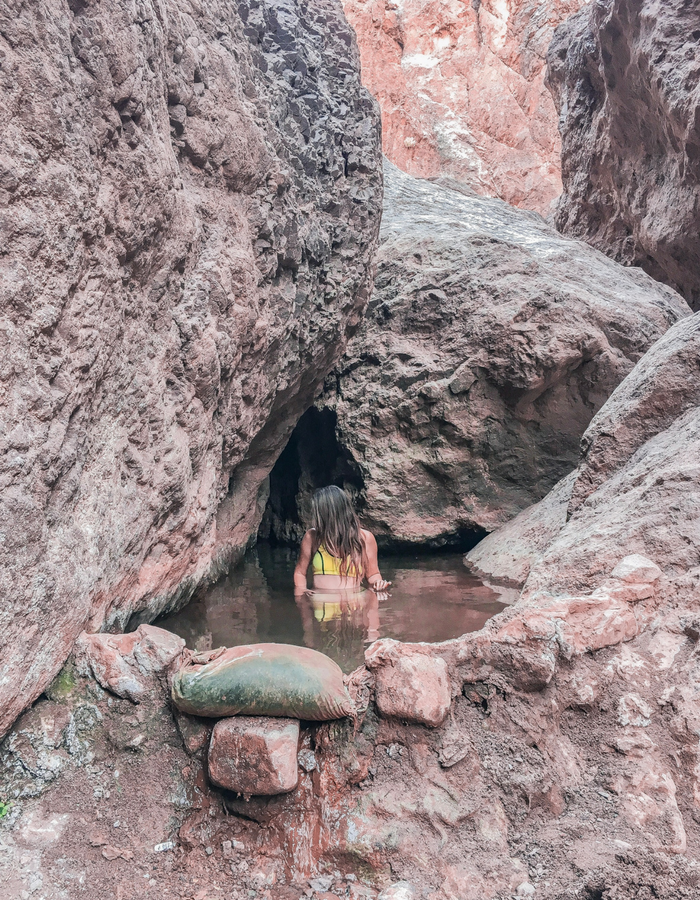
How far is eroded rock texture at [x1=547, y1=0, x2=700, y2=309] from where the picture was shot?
16.6 ft

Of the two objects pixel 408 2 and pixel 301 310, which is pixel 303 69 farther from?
pixel 408 2

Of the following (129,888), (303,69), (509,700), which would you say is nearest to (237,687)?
(129,888)

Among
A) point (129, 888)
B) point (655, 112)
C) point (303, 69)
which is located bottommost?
point (129, 888)

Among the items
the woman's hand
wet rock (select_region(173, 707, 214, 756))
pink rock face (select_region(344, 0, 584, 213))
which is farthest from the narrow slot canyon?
pink rock face (select_region(344, 0, 584, 213))

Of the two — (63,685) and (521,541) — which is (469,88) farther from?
(63,685)

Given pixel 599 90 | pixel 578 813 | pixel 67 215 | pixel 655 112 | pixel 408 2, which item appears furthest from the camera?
pixel 408 2

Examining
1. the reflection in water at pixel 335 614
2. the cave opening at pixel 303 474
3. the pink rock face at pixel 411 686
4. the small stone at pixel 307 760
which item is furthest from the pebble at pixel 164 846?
the cave opening at pixel 303 474

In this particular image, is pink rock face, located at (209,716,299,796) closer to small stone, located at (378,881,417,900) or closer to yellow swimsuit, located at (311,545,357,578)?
small stone, located at (378,881,417,900)

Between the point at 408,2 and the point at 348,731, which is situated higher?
the point at 408,2

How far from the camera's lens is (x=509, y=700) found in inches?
74.3

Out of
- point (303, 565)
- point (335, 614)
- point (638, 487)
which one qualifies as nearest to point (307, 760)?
point (335, 614)

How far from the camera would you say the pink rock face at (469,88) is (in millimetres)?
19891

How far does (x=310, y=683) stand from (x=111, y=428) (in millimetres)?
1302

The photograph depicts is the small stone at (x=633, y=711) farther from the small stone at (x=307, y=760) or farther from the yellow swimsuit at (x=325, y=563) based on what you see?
the yellow swimsuit at (x=325, y=563)
